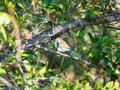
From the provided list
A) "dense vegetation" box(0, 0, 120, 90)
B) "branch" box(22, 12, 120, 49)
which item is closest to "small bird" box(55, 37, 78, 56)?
"dense vegetation" box(0, 0, 120, 90)

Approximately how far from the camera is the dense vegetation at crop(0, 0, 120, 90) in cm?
218

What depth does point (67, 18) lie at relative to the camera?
250cm

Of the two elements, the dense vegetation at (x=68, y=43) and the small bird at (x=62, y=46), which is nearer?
the dense vegetation at (x=68, y=43)

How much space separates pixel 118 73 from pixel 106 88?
183 millimetres

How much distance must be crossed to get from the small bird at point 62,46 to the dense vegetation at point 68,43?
0.09 ft

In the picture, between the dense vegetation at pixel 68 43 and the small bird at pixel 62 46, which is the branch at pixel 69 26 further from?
the small bird at pixel 62 46

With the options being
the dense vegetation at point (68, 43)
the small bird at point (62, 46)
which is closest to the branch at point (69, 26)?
the dense vegetation at point (68, 43)

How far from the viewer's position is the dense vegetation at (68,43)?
2176 millimetres

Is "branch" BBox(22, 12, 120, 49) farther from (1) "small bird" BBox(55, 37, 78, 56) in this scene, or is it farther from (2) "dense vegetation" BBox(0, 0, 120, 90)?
(1) "small bird" BBox(55, 37, 78, 56)

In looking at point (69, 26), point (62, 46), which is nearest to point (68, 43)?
point (62, 46)

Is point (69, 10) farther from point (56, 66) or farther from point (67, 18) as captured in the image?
point (56, 66)

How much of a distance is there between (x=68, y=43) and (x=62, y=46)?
155mm

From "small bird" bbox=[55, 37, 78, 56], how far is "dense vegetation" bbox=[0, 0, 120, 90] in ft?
0.09

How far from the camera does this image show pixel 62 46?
2.83 metres
